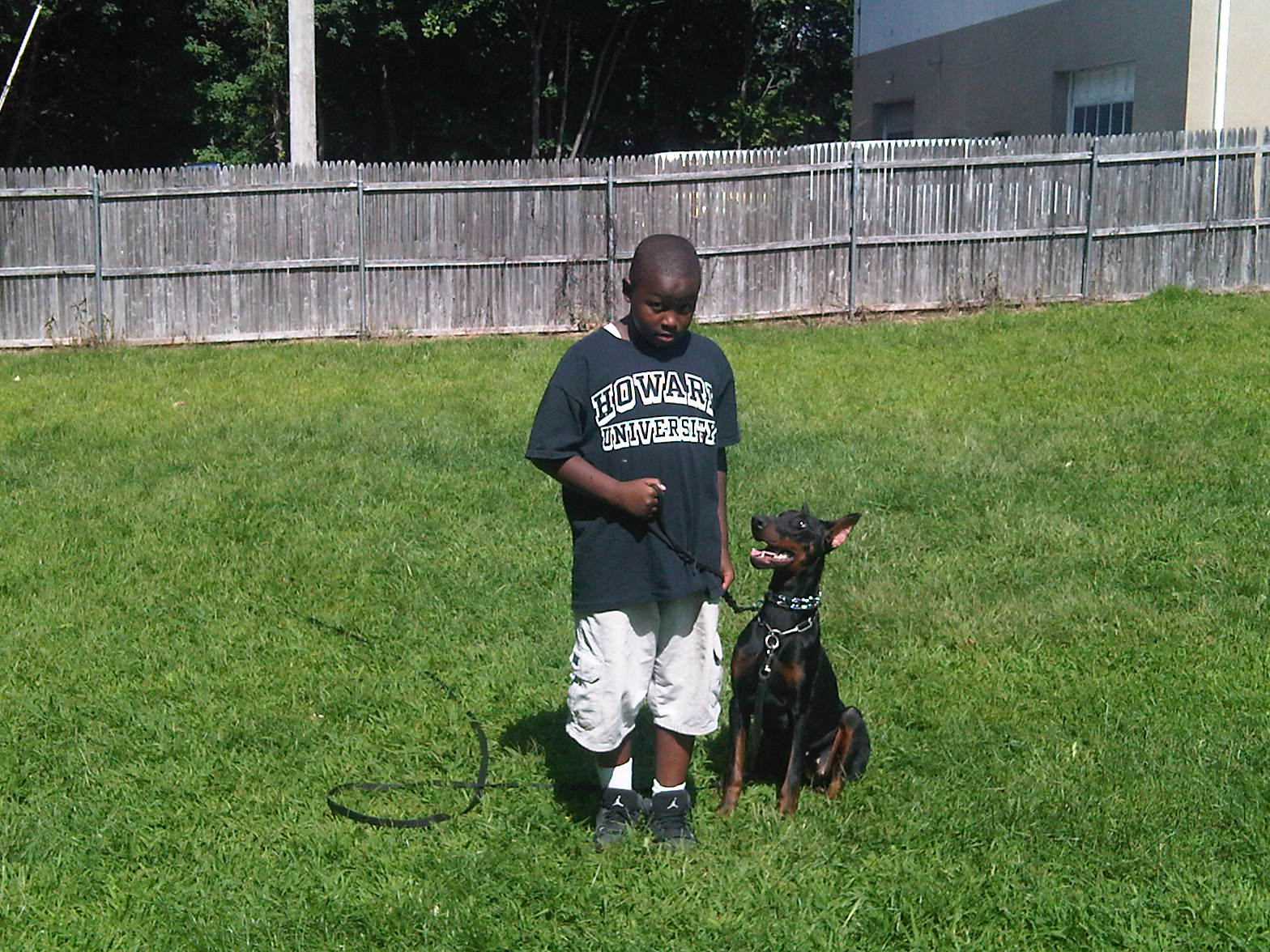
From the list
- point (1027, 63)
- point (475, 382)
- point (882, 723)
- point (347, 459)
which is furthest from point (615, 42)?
point (882, 723)

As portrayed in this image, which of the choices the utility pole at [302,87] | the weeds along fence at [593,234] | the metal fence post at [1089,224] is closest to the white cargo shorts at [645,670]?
the weeds along fence at [593,234]

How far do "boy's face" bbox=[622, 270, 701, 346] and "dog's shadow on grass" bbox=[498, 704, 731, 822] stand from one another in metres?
1.42

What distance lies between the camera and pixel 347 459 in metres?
9.52

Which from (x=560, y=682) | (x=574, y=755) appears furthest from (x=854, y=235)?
(x=574, y=755)

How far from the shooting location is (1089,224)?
16.5 m

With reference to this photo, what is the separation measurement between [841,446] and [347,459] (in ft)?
10.1

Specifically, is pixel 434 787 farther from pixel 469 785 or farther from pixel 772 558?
pixel 772 558

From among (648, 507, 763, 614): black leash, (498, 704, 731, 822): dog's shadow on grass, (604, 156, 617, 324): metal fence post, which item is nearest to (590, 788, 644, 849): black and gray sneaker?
(498, 704, 731, 822): dog's shadow on grass

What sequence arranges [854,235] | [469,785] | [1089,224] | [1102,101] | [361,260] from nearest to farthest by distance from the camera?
[469,785] → [361,260] → [854,235] → [1089,224] → [1102,101]

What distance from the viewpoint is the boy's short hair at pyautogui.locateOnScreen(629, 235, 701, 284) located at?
391 cm

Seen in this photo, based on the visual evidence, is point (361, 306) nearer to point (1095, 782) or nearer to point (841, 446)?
point (841, 446)

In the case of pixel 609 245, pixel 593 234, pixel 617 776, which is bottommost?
pixel 617 776

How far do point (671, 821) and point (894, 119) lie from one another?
23.3 metres

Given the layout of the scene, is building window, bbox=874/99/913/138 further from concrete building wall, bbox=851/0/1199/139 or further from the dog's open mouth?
the dog's open mouth
